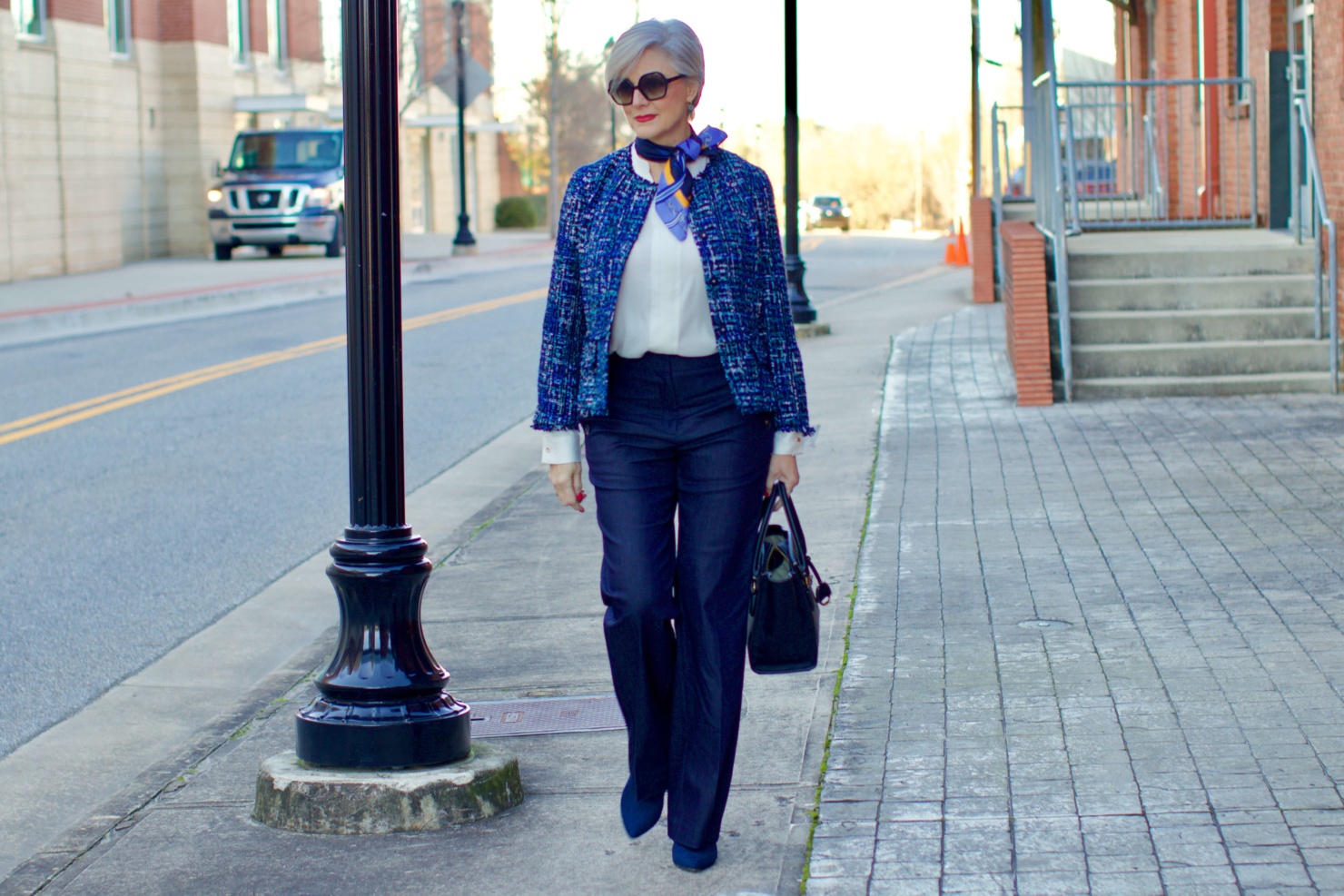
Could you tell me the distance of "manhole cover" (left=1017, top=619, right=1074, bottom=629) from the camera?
5480mm

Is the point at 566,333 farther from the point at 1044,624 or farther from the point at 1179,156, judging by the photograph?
the point at 1179,156

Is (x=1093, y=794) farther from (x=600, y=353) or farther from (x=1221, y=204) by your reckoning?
(x=1221, y=204)

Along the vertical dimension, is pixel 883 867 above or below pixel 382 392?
below

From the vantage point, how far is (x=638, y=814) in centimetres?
382

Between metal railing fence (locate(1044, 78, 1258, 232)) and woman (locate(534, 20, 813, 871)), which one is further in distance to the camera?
metal railing fence (locate(1044, 78, 1258, 232))

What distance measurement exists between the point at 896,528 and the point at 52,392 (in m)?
8.54

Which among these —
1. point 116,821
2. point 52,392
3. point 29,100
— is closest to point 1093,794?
point 116,821

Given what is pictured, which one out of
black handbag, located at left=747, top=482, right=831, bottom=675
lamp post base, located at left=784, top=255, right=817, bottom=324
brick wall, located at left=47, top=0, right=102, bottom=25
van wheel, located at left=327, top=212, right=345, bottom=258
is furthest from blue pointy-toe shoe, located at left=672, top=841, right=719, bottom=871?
van wheel, located at left=327, top=212, right=345, bottom=258

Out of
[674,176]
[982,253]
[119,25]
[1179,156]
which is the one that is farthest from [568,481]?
[119,25]

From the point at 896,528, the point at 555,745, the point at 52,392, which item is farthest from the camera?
the point at 52,392

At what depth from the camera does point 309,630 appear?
6.66 metres

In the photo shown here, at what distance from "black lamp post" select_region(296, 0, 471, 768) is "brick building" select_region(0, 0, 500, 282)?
971 inches

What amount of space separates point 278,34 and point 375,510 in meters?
38.7

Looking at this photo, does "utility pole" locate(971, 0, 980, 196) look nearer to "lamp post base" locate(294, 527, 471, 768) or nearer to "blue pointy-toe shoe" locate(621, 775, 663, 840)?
"lamp post base" locate(294, 527, 471, 768)
